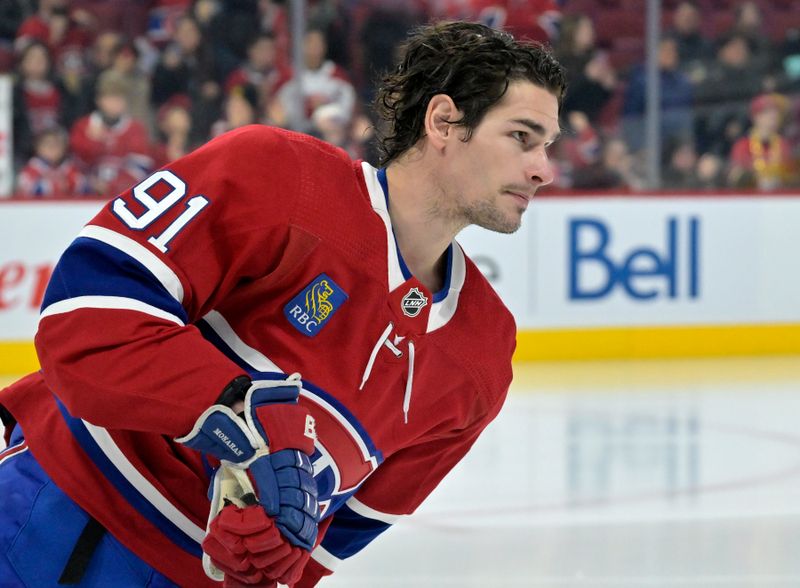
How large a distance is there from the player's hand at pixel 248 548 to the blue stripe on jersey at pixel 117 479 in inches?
7.2

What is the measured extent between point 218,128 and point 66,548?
512 cm

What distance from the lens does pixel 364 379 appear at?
1.69m

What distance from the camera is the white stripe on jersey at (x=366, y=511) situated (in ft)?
6.21

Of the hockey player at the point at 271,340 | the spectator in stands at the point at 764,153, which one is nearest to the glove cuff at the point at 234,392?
the hockey player at the point at 271,340

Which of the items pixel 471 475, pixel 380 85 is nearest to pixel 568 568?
pixel 471 475

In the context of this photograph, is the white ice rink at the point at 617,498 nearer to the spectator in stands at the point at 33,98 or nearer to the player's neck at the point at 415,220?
the player's neck at the point at 415,220

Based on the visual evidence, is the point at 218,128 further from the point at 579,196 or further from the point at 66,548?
the point at 66,548

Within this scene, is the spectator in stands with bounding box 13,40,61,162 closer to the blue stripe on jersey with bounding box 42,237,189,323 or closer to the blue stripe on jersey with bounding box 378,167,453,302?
the blue stripe on jersey with bounding box 378,167,453,302

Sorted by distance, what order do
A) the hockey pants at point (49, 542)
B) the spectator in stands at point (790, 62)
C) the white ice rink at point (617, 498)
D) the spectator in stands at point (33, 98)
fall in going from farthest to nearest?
the spectator in stands at point (790, 62) → the spectator in stands at point (33, 98) → the white ice rink at point (617, 498) → the hockey pants at point (49, 542)

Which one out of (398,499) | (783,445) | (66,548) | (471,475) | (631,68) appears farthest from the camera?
(631,68)

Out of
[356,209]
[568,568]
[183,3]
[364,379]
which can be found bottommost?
[568,568]

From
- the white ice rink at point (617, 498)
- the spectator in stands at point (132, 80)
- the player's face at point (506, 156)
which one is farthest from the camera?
the spectator in stands at point (132, 80)

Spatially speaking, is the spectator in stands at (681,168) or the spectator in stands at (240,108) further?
the spectator in stands at (681,168)

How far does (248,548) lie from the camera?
4.70 ft
